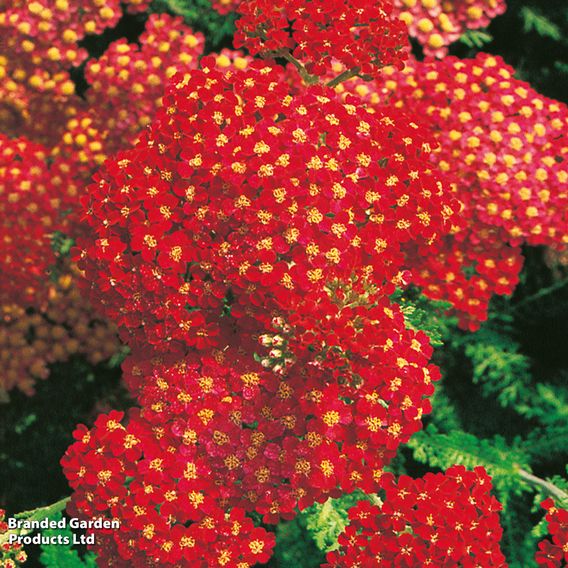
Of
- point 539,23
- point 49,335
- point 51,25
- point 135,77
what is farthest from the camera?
point 539,23

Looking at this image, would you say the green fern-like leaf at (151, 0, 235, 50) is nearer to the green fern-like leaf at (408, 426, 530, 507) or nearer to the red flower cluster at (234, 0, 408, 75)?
the red flower cluster at (234, 0, 408, 75)

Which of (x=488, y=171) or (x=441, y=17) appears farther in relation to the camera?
(x=441, y=17)

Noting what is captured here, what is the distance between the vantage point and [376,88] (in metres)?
2.88

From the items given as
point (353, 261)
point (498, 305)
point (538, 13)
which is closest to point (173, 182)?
point (353, 261)

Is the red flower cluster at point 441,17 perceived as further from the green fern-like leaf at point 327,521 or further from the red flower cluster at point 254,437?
the green fern-like leaf at point 327,521

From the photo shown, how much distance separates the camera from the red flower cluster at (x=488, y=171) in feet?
8.73

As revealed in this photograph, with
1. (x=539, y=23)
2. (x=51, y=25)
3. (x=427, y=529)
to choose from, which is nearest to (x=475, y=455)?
(x=427, y=529)

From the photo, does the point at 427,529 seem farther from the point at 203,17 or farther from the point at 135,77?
the point at 203,17

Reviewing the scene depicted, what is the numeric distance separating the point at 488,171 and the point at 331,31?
79 centimetres

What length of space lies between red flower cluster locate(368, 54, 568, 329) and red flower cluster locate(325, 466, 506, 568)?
85cm

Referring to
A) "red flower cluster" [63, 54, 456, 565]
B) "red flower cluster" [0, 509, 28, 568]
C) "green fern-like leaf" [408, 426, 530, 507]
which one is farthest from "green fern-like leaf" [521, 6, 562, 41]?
"red flower cluster" [0, 509, 28, 568]

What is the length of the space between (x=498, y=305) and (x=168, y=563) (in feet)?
6.73

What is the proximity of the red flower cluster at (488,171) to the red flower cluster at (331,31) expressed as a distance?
1.67ft

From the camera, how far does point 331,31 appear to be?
2240 millimetres
